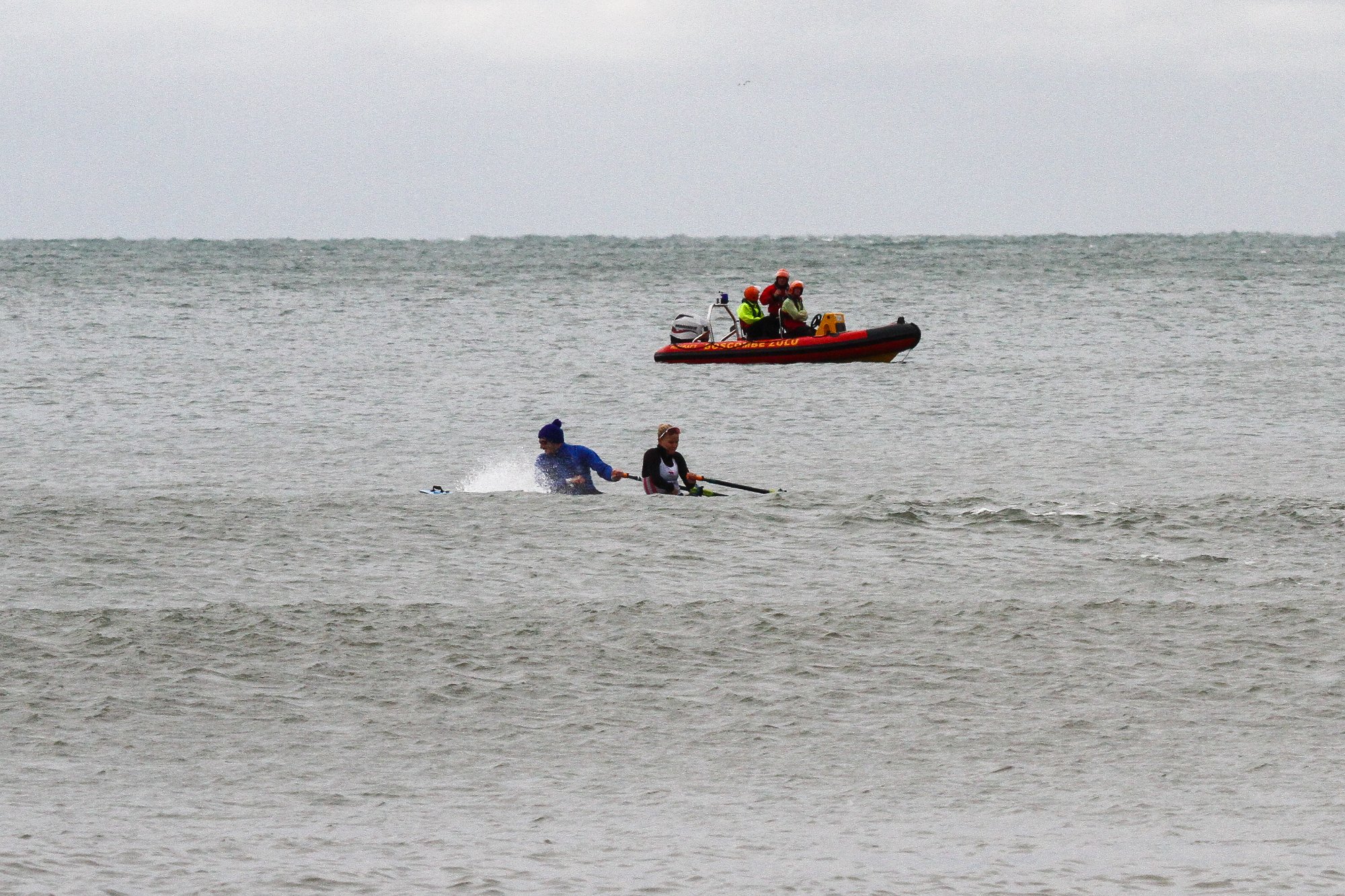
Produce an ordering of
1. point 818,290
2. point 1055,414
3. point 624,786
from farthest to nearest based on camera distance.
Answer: point 818,290 < point 1055,414 < point 624,786

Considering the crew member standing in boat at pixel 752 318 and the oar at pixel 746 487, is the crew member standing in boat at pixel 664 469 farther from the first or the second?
the crew member standing in boat at pixel 752 318

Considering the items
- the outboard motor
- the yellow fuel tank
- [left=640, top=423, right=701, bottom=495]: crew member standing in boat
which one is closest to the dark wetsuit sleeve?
[left=640, top=423, right=701, bottom=495]: crew member standing in boat

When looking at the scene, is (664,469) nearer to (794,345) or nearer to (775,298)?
(775,298)

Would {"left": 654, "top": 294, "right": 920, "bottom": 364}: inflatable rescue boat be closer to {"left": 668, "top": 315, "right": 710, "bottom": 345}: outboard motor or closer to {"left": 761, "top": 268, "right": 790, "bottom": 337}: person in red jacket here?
{"left": 668, "top": 315, "right": 710, "bottom": 345}: outboard motor

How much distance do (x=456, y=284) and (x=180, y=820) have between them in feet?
226

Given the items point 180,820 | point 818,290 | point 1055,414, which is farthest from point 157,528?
point 818,290

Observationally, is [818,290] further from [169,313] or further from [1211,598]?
[1211,598]

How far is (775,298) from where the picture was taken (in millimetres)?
29906

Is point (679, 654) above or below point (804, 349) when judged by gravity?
below

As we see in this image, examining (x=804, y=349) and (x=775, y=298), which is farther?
(x=804, y=349)

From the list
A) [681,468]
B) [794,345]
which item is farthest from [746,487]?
[794,345]

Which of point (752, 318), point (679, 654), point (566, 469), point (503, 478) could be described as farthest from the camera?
point (752, 318)

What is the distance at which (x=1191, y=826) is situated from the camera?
6.88 meters

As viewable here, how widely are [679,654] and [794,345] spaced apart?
68.6 feet
